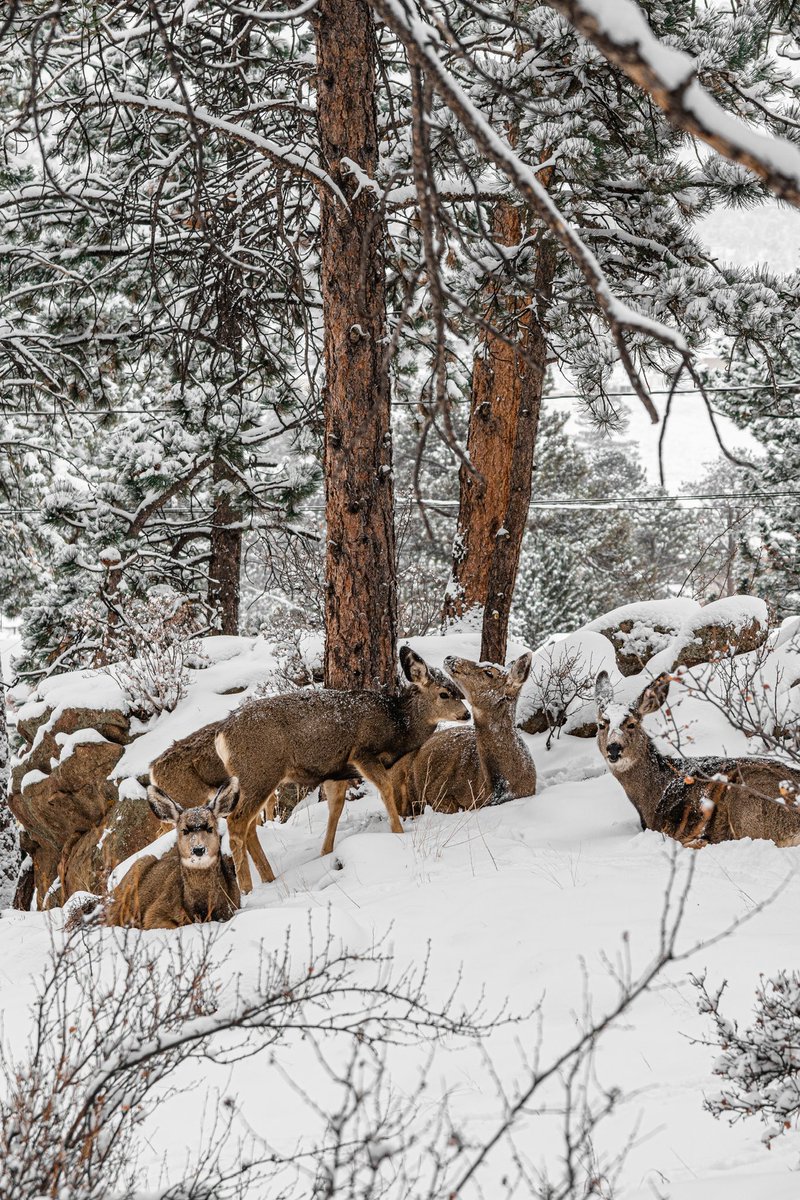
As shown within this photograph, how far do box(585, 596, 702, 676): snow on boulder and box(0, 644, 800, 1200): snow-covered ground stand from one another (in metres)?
2.70

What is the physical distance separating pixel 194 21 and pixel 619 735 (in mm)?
6326

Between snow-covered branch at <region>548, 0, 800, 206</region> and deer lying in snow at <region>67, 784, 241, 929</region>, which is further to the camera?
deer lying in snow at <region>67, 784, 241, 929</region>

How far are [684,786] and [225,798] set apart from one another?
279 cm

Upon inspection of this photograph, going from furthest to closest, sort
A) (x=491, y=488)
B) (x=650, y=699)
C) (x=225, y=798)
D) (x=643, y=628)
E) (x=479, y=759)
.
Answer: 1. (x=491, y=488)
2. (x=643, y=628)
3. (x=479, y=759)
4. (x=650, y=699)
5. (x=225, y=798)

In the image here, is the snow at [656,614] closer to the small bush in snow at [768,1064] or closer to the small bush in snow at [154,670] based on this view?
the small bush in snow at [154,670]

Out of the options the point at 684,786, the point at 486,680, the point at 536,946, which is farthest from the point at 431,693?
the point at 536,946

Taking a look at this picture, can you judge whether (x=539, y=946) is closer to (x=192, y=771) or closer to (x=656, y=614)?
(x=192, y=771)

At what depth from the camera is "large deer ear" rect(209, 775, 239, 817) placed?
5.61 m

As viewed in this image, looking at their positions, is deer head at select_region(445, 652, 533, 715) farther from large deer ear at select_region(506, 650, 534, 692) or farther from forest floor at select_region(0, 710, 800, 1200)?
forest floor at select_region(0, 710, 800, 1200)

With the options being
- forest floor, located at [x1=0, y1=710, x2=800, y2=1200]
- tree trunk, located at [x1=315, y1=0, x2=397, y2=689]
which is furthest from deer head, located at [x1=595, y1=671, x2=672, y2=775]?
tree trunk, located at [x1=315, y1=0, x2=397, y2=689]

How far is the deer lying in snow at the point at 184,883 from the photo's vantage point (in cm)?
543

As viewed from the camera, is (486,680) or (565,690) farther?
(565,690)

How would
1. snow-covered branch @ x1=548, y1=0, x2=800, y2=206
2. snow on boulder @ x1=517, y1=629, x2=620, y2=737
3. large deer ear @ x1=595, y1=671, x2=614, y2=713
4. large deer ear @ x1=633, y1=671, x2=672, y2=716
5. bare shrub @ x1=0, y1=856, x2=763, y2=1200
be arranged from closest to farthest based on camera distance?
snow-covered branch @ x1=548, y1=0, x2=800, y2=206, bare shrub @ x1=0, y1=856, x2=763, y2=1200, large deer ear @ x1=633, y1=671, x2=672, y2=716, large deer ear @ x1=595, y1=671, x2=614, y2=713, snow on boulder @ x1=517, y1=629, x2=620, y2=737

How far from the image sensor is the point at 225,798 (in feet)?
18.5
